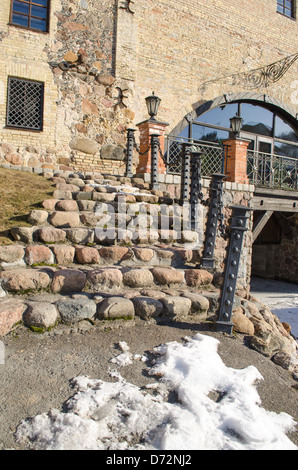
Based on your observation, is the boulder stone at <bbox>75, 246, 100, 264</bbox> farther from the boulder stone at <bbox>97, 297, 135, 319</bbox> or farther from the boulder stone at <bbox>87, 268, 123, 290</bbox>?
the boulder stone at <bbox>97, 297, 135, 319</bbox>

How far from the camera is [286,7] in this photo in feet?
44.4

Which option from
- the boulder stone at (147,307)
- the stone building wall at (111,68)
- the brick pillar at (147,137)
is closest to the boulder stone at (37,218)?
the boulder stone at (147,307)

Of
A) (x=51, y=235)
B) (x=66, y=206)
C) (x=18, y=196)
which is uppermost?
(x=18, y=196)

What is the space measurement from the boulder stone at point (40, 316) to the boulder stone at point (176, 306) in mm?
908

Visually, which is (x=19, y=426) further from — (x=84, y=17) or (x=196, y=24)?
(x=196, y=24)

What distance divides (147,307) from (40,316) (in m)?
0.82

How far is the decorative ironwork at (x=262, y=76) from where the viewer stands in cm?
1186

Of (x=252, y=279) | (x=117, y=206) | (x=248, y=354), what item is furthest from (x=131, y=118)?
(x=248, y=354)

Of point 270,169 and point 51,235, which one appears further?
point 270,169

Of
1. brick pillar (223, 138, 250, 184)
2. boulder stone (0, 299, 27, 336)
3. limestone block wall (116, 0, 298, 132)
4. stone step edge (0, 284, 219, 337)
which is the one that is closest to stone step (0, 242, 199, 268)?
stone step edge (0, 284, 219, 337)

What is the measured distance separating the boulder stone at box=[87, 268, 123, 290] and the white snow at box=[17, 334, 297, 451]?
A: 106cm

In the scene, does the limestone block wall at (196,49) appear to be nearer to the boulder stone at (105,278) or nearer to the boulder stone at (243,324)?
the boulder stone at (105,278)

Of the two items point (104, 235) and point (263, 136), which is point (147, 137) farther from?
point (263, 136)

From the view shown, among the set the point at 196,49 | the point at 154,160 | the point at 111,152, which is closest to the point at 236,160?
the point at 154,160
